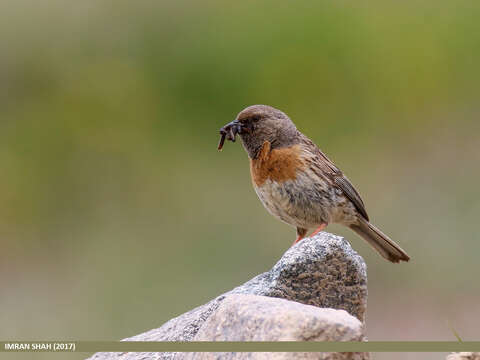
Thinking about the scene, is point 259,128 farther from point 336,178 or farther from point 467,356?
point 467,356

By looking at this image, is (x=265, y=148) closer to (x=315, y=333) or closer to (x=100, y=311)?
(x=315, y=333)

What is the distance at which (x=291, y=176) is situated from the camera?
5582mm

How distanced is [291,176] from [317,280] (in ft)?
5.29

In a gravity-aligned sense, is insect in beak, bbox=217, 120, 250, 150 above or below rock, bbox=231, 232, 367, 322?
above

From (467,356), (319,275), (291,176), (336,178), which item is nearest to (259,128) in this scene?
(291,176)

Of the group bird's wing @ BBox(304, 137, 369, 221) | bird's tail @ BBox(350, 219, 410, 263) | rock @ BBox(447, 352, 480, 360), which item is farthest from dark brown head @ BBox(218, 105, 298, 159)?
rock @ BBox(447, 352, 480, 360)

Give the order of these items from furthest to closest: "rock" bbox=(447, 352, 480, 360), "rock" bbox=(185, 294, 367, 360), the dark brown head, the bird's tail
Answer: the bird's tail → the dark brown head → "rock" bbox=(447, 352, 480, 360) → "rock" bbox=(185, 294, 367, 360)

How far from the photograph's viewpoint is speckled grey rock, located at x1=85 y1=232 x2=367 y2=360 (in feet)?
13.3

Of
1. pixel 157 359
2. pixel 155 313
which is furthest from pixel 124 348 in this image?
pixel 155 313

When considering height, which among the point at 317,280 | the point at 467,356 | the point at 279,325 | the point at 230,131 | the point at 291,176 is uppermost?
the point at 230,131

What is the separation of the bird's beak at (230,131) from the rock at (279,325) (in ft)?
7.46

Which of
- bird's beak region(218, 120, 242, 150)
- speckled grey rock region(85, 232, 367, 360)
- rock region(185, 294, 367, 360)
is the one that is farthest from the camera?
bird's beak region(218, 120, 242, 150)

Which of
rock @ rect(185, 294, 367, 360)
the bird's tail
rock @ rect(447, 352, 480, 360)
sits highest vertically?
the bird's tail

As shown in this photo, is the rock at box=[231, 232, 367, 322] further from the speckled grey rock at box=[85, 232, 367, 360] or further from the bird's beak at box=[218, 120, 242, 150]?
the bird's beak at box=[218, 120, 242, 150]
